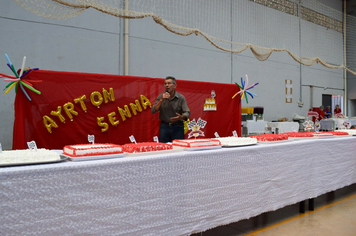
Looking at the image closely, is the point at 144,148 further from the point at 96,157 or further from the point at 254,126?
the point at 254,126

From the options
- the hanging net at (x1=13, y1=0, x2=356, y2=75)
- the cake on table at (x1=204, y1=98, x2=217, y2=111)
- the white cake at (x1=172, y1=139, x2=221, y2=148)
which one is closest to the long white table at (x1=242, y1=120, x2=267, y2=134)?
the hanging net at (x1=13, y1=0, x2=356, y2=75)

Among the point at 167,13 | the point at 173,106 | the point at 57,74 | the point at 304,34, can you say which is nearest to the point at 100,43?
the point at 167,13

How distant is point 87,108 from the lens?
453 centimetres

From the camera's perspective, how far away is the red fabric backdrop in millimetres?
3963

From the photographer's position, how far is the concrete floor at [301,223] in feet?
8.08

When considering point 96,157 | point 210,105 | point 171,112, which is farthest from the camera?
point 210,105

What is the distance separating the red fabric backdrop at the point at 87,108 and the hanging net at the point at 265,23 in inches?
75.5

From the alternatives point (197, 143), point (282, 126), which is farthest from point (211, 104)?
point (282, 126)

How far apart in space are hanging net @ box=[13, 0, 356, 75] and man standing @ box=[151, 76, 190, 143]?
264cm

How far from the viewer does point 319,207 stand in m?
3.19

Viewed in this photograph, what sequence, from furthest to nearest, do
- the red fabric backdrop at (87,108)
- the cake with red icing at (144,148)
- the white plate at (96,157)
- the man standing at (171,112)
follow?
the red fabric backdrop at (87,108), the man standing at (171,112), the cake with red icing at (144,148), the white plate at (96,157)

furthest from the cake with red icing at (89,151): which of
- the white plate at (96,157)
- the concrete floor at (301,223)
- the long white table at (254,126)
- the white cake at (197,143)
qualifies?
the long white table at (254,126)

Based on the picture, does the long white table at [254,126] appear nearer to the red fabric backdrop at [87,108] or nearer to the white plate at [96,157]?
the red fabric backdrop at [87,108]

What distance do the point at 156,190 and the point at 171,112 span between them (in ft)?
6.12
